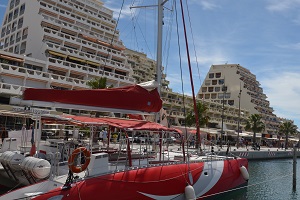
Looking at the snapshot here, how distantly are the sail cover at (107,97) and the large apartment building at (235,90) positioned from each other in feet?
270

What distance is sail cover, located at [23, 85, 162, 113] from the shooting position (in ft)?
34.8

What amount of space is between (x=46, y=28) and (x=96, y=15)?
16283 mm

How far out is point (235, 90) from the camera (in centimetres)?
9694

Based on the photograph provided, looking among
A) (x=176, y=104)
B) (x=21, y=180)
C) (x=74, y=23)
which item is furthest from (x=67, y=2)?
(x=21, y=180)

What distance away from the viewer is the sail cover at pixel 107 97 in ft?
34.8

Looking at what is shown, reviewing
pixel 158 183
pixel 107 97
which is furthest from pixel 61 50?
pixel 158 183

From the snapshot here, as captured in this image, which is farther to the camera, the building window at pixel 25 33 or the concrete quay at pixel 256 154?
the building window at pixel 25 33

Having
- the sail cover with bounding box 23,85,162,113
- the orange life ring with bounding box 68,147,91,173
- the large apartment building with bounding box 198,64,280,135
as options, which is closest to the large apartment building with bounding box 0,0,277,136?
the large apartment building with bounding box 198,64,280,135

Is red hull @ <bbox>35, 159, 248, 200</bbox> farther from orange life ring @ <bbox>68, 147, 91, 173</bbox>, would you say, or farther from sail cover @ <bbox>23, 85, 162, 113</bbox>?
sail cover @ <bbox>23, 85, 162, 113</bbox>

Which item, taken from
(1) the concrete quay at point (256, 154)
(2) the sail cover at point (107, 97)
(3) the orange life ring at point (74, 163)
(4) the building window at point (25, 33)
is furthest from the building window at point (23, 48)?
(3) the orange life ring at point (74, 163)

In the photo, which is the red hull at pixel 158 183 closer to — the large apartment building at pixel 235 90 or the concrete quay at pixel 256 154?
the concrete quay at pixel 256 154

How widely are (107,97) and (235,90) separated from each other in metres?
89.9

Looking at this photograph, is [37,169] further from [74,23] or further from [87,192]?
[74,23]

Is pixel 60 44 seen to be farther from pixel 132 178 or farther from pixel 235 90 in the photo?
pixel 235 90
